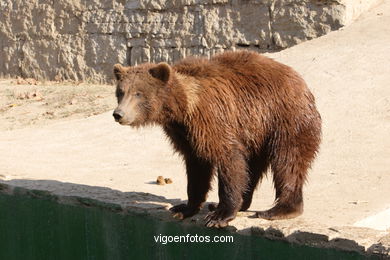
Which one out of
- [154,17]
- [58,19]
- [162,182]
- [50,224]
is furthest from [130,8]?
[50,224]

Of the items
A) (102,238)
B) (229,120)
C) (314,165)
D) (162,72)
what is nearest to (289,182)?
(229,120)

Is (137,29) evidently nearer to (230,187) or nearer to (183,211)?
(183,211)

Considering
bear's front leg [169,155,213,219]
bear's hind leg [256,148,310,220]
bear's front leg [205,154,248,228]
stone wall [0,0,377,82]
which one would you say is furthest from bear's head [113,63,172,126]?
stone wall [0,0,377,82]

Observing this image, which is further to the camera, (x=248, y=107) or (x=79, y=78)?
(x=79, y=78)

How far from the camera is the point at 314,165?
9266mm

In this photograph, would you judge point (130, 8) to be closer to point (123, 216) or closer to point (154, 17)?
point (154, 17)

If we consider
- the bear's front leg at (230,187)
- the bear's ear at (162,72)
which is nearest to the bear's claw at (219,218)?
the bear's front leg at (230,187)

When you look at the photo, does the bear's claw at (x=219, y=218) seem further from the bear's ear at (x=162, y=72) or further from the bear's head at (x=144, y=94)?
the bear's ear at (x=162, y=72)

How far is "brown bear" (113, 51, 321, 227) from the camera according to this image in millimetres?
6172

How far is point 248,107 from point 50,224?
7.22 ft

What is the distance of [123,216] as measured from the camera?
21.8 feet

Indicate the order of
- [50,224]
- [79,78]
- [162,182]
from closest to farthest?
[50,224], [162,182], [79,78]

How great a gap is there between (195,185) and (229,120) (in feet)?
2.04

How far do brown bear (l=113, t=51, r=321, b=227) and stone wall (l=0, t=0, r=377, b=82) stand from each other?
669 centimetres
